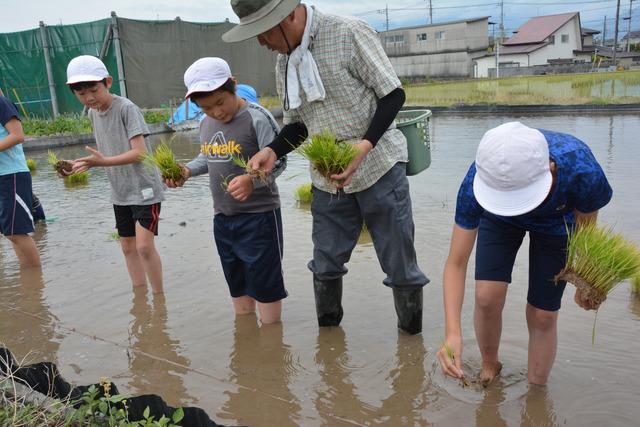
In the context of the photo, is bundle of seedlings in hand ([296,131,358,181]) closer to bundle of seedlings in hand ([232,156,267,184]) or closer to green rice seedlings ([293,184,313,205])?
bundle of seedlings in hand ([232,156,267,184])

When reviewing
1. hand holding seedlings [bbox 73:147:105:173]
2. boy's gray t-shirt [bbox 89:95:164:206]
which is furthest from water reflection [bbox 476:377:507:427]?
hand holding seedlings [bbox 73:147:105:173]

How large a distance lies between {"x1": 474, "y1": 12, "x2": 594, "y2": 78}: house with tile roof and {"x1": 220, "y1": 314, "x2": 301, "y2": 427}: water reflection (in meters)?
46.9

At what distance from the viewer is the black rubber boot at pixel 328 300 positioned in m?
3.49

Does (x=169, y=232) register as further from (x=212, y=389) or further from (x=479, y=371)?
(x=479, y=371)

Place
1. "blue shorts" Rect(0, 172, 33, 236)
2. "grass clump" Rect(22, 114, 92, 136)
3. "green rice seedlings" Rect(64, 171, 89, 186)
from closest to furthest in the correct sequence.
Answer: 1. "blue shorts" Rect(0, 172, 33, 236)
2. "green rice seedlings" Rect(64, 171, 89, 186)
3. "grass clump" Rect(22, 114, 92, 136)

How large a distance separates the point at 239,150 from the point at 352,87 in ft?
2.43

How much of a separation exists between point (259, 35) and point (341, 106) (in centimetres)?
54

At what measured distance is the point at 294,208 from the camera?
6.78m

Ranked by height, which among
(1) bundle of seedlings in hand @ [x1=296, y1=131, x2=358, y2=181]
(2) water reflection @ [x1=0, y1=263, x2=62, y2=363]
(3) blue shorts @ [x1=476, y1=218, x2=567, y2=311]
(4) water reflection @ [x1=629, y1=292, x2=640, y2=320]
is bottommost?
(4) water reflection @ [x1=629, y1=292, x2=640, y2=320]

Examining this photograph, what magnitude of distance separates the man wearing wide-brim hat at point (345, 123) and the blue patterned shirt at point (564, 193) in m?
0.62

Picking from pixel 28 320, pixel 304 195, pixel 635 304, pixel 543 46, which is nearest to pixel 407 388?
pixel 635 304

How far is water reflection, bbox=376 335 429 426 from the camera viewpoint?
2.69 m

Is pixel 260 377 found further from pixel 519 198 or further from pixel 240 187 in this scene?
pixel 519 198

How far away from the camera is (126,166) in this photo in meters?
3.98
